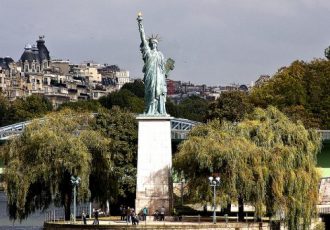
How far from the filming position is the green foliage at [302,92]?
105 meters

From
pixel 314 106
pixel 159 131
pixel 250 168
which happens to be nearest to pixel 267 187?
pixel 250 168

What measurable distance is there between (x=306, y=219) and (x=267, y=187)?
2.52 meters

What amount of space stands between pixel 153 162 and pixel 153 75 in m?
4.56

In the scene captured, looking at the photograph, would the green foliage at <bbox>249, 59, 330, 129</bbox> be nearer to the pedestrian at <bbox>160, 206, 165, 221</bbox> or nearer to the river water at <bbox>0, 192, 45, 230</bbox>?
the river water at <bbox>0, 192, 45, 230</bbox>

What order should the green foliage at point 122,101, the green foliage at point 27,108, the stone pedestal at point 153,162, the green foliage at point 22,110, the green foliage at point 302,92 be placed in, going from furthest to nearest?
the green foliage at point 22,110, the green foliage at point 27,108, the green foliage at point 122,101, the green foliage at point 302,92, the stone pedestal at point 153,162

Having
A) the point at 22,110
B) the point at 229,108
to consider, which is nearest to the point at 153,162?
the point at 229,108

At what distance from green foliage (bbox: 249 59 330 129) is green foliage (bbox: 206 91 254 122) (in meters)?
5.21

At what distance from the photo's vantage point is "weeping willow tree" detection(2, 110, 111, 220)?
6172 centimetres

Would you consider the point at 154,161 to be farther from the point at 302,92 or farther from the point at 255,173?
the point at 302,92

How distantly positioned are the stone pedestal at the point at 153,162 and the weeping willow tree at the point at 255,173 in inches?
47.4

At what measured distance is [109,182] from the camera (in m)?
66.0

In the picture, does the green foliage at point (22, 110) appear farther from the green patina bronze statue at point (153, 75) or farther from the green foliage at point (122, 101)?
the green patina bronze statue at point (153, 75)

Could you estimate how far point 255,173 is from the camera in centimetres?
6034

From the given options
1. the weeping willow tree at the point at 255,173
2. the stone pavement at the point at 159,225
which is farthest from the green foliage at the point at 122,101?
the stone pavement at the point at 159,225
